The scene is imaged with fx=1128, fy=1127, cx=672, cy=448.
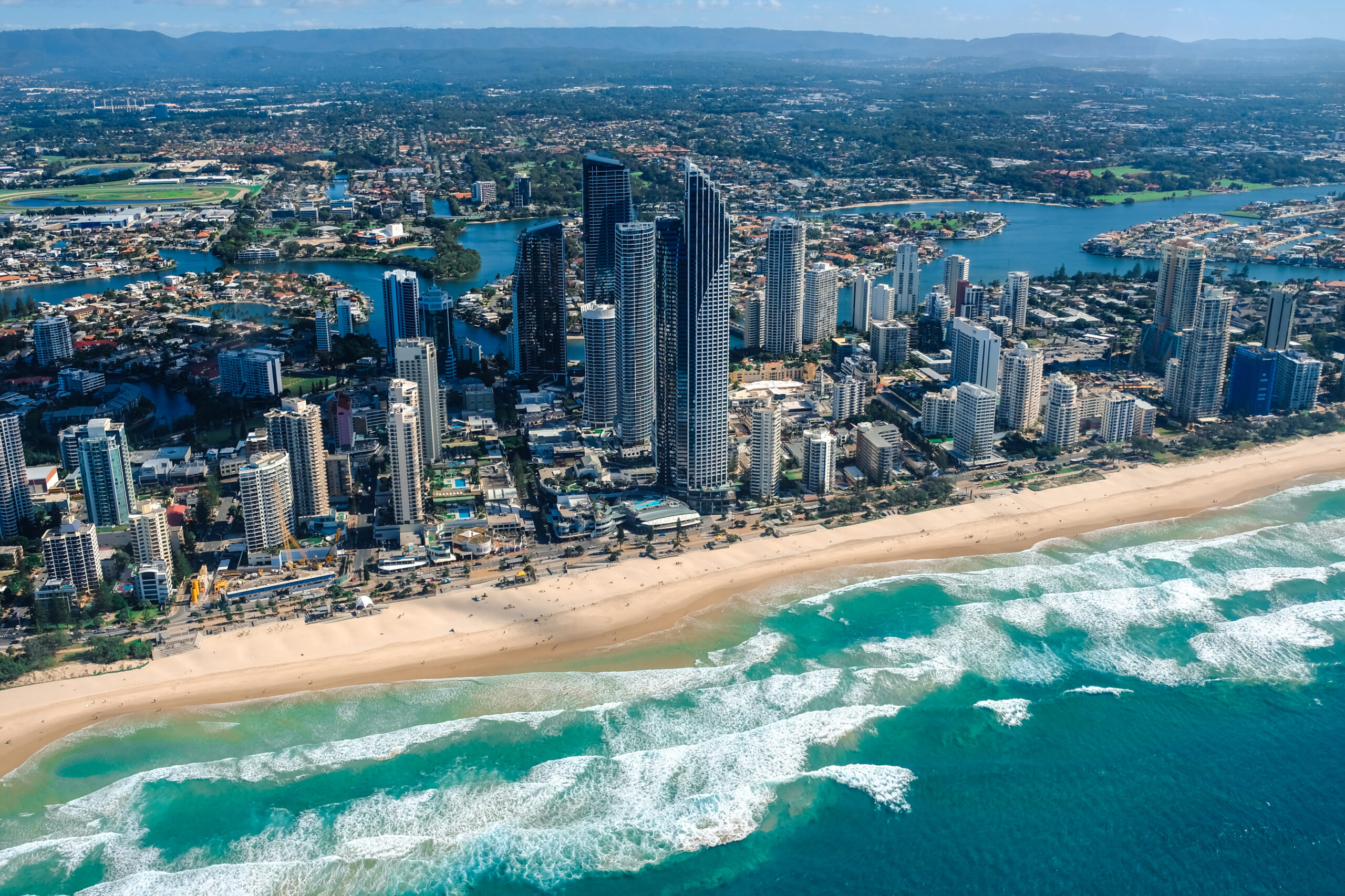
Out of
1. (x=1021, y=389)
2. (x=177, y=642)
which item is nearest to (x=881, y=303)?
(x=1021, y=389)

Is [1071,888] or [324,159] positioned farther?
[324,159]

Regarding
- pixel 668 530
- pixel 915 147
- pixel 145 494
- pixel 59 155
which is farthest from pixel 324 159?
pixel 668 530

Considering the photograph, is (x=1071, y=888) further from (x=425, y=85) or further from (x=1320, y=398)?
(x=425, y=85)

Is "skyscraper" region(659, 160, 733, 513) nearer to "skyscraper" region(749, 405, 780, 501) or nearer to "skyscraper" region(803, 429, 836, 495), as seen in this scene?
"skyscraper" region(749, 405, 780, 501)

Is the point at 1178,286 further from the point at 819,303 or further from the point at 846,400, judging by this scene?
the point at 846,400

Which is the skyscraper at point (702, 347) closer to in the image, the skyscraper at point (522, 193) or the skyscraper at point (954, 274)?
the skyscraper at point (954, 274)

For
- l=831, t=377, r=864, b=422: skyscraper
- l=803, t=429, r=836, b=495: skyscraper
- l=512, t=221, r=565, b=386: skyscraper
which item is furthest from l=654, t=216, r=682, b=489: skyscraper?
l=512, t=221, r=565, b=386: skyscraper
